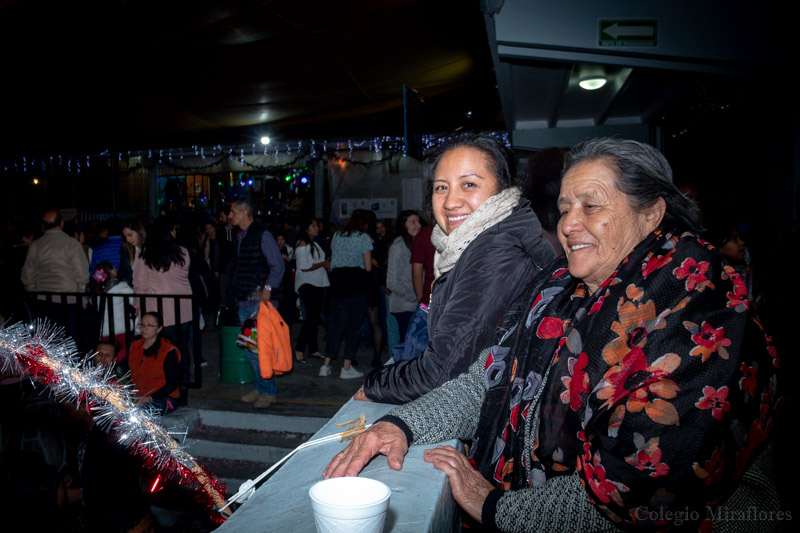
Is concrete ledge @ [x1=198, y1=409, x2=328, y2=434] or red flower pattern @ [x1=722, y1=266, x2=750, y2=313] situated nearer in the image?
red flower pattern @ [x1=722, y1=266, x2=750, y2=313]

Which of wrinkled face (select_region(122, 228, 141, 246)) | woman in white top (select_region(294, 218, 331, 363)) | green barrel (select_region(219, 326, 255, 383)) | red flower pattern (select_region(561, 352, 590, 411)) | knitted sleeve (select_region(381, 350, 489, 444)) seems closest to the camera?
red flower pattern (select_region(561, 352, 590, 411))

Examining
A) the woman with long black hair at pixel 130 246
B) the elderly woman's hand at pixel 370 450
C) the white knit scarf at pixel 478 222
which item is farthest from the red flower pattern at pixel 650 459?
the woman with long black hair at pixel 130 246

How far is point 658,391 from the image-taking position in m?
1.16

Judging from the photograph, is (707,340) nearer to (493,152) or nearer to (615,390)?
(615,390)

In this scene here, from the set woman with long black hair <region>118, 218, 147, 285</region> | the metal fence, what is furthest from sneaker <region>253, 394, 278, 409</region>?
woman with long black hair <region>118, 218, 147, 285</region>

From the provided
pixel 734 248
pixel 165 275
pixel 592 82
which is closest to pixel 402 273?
pixel 165 275

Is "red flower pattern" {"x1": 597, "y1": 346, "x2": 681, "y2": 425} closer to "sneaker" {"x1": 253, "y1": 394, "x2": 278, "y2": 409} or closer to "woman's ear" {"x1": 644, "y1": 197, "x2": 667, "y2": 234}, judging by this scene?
"woman's ear" {"x1": 644, "y1": 197, "x2": 667, "y2": 234}

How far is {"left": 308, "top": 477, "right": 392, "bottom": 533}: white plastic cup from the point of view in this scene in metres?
0.91

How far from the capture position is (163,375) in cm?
512

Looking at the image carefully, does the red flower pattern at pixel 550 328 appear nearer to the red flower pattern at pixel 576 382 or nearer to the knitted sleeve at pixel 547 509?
the red flower pattern at pixel 576 382

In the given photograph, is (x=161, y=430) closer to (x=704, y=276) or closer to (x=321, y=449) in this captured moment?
(x=321, y=449)

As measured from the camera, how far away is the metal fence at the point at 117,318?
5.71 meters

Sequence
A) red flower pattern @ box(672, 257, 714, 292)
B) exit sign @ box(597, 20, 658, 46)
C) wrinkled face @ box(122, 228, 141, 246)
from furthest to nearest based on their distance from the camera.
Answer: wrinkled face @ box(122, 228, 141, 246) < exit sign @ box(597, 20, 658, 46) < red flower pattern @ box(672, 257, 714, 292)

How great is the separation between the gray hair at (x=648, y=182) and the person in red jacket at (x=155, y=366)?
478 cm
